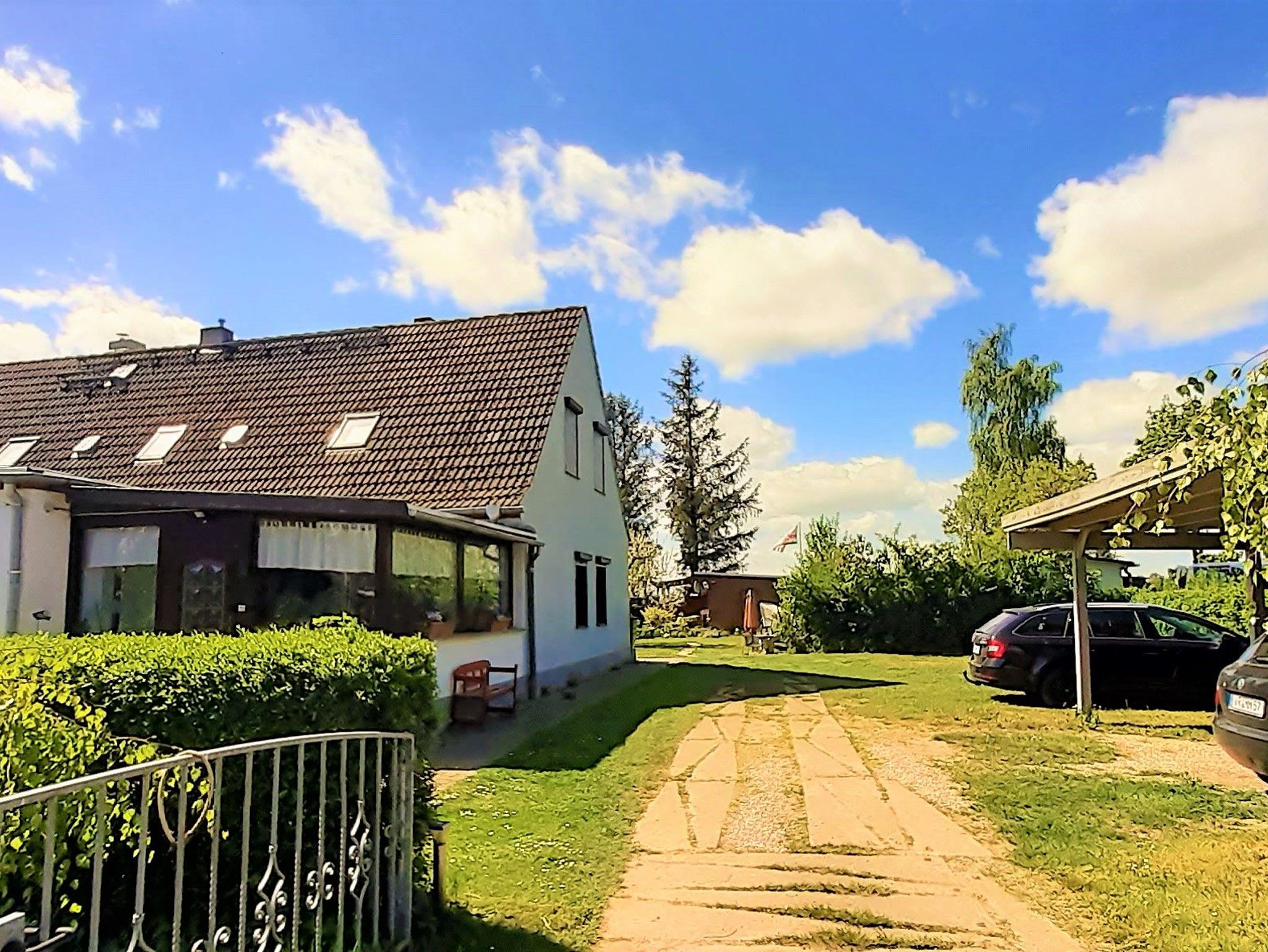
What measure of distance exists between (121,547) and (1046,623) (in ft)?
42.7

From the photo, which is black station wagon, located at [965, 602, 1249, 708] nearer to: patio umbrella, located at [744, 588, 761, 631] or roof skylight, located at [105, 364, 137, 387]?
patio umbrella, located at [744, 588, 761, 631]

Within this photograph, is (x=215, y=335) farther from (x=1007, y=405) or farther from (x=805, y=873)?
(x=1007, y=405)

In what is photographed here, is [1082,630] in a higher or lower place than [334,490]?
lower

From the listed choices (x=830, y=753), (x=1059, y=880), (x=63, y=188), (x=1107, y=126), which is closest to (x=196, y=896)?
(x=1059, y=880)

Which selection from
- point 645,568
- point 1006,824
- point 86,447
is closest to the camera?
point 1006,824

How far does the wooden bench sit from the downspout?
2.32 m

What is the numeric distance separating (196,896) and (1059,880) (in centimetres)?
478

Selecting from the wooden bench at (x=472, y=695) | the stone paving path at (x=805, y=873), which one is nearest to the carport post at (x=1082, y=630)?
the stone paving path at (x=805, y=873)

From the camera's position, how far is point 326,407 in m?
17.9

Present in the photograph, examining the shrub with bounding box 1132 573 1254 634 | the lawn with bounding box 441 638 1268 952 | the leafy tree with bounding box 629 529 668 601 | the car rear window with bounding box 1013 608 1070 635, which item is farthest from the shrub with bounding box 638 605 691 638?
the lawn with bounding box 441 638 1268 952

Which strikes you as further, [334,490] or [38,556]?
[334,490]

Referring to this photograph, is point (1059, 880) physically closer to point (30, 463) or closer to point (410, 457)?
point (410, 457)

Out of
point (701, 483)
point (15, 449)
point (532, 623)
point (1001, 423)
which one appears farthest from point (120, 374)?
point (1001, 423)

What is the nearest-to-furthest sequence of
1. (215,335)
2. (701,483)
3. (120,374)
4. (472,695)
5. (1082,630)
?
(472,695), (1082,630), (120,374), (215,335), (701,483)
